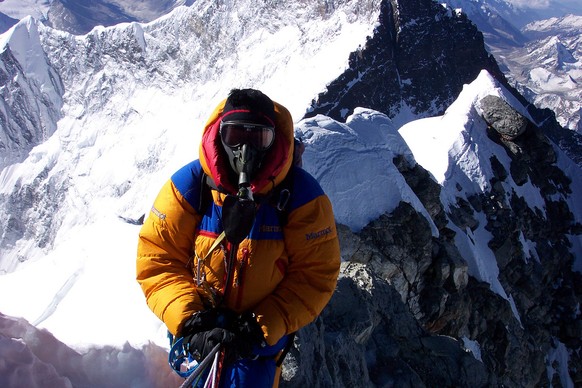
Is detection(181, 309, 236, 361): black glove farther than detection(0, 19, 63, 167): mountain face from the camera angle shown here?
Answer: No

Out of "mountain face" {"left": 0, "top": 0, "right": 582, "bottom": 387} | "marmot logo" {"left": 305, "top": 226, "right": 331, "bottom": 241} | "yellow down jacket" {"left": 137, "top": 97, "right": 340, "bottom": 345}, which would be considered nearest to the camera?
"yellow down jacket" {"left": 137, "top": 97, "right": 340, "bottom": 345}

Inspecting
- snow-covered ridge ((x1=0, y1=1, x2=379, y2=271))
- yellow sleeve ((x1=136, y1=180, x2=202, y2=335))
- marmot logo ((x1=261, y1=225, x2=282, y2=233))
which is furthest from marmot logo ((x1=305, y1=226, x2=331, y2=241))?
snow-covered ridge ((x1=0, y1=1, x2=379, y2=271))

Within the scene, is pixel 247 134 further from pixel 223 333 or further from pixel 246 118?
pixel 223 333

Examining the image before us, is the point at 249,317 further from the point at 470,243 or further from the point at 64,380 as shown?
the point at 470,243

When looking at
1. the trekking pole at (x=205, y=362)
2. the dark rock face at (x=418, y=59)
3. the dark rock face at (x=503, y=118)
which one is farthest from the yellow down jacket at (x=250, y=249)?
the dark rock face at (x=418, y=59)

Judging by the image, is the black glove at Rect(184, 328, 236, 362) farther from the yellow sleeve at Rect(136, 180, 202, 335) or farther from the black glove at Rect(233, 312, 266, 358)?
the yellow sleeve at Rect(136, 180, 202, 335)

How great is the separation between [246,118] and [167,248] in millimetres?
1276

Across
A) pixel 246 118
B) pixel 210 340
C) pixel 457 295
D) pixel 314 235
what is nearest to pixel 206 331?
pixel 210 340

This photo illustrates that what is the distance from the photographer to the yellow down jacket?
3781 millimetres

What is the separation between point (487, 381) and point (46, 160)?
149 m

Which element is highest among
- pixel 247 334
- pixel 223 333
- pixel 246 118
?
pixel 246 118

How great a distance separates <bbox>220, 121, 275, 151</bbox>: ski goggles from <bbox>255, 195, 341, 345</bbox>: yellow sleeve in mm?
625

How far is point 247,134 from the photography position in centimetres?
367

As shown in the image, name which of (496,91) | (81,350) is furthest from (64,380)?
(496,91)
